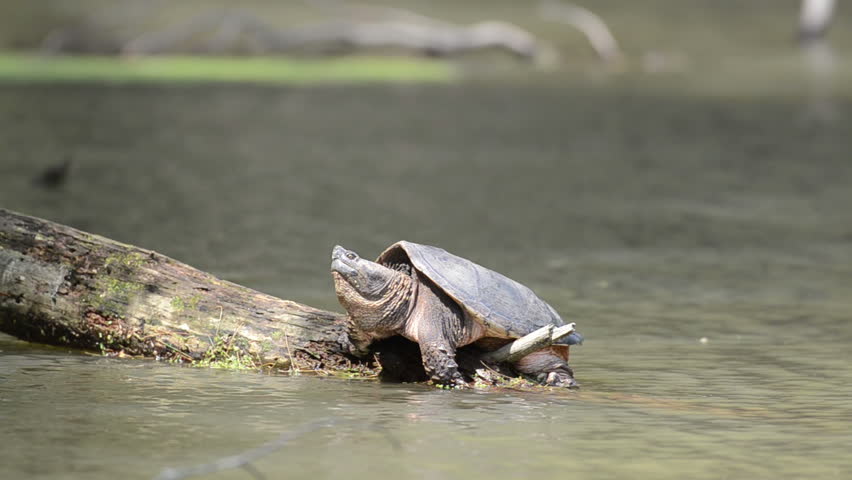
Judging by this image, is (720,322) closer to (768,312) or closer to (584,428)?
(768,312)

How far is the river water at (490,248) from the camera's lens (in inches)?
233

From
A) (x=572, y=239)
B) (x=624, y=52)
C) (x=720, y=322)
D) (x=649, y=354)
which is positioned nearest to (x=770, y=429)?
(x=649, y=354)

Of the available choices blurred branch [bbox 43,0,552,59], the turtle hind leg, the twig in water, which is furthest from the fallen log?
blurred branch [bbox 43,0,552,59]

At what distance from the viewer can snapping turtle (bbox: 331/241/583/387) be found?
22.8ft

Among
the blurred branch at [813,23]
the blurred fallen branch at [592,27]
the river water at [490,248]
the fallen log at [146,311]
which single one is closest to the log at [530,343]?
the fallen log at [146,311]

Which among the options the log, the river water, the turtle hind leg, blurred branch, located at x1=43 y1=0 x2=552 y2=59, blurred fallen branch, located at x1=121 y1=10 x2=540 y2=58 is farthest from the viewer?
blurred fallen branch, located at x1=121 y1=10 x2=540 y2=58

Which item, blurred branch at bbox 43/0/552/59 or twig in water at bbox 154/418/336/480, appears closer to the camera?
twig in water at bbox 154/418/336/480

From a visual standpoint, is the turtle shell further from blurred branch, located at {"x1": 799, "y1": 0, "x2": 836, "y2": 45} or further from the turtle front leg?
blurred branch, located at {"x1": 799, "y1": 0, "x2": 836, "y2": 45}

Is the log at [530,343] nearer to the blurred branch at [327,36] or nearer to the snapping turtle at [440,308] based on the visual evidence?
the snapping turtle at [440,308]

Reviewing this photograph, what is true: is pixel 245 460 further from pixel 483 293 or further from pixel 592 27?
pixel 592 27

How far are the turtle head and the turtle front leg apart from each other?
22 cm

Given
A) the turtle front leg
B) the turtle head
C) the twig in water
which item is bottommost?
the twig in water

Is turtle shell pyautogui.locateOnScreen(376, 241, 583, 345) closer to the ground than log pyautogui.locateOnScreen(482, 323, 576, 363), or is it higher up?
higher up

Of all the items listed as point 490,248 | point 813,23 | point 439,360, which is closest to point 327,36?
point 813,23
